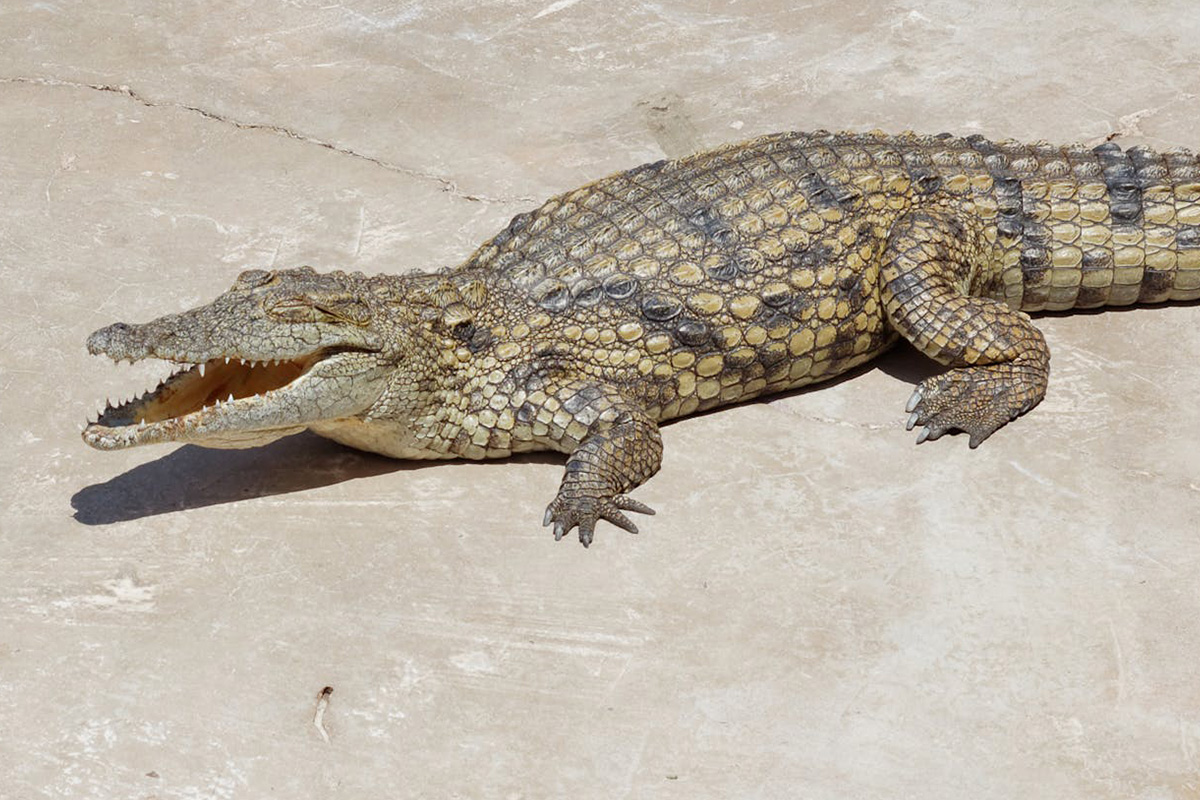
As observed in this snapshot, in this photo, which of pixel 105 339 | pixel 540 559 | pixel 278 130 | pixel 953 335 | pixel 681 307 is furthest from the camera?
pixel 278 130

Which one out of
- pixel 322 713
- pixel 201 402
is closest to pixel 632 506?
pixel 322 713

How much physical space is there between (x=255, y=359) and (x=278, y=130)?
3162 mm

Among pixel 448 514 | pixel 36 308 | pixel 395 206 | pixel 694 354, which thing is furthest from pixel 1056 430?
pixel 36 308

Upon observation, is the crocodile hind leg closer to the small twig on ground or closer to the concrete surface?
the concrete surface

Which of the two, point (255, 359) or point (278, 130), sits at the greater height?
point (278, 130)

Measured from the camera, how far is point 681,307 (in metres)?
5.75

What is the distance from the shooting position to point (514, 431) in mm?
5688

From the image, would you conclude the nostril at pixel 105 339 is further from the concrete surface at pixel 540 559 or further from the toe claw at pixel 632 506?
the toe claw at pixel 632 506

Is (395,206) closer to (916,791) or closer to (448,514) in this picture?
(448,514)

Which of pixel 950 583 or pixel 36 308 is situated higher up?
pixel 36 308

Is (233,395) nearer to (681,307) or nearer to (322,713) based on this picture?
(322,713)

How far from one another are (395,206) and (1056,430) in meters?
3.50

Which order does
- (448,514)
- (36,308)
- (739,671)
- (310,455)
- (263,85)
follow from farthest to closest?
(263,85)
(36,308)
(310,455)
(448,514)
(739,671)

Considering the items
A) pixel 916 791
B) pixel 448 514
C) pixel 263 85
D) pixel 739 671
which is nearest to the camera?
pixel 916 791
